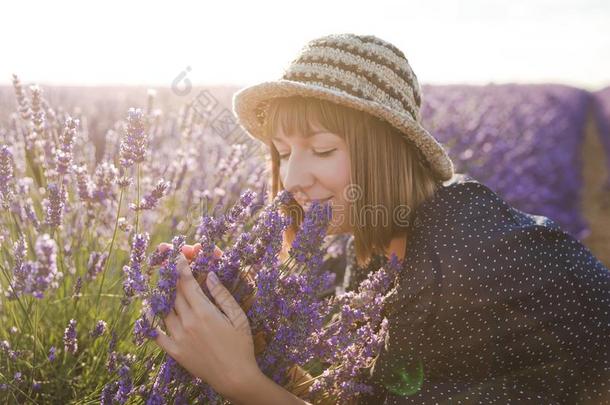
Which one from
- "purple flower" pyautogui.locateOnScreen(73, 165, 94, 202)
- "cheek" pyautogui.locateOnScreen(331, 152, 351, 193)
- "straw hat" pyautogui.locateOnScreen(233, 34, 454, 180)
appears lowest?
"cheek" pyautogui.locateOnScreen(331, 152, 351, 193)

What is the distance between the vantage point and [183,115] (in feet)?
10.2

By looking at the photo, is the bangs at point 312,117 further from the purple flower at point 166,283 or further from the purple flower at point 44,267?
the purple flower at point 44,267

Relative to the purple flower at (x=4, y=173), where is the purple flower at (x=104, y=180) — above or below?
below

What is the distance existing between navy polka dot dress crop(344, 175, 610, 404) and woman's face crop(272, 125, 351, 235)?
282 millimetres

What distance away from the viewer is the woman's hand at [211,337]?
1.41m

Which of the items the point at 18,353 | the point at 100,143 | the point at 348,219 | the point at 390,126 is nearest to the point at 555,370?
the point at 348,219

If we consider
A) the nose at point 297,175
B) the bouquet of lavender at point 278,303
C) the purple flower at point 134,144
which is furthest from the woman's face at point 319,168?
the purple flower at point 134,144

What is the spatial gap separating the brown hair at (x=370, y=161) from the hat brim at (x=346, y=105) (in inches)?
1.7

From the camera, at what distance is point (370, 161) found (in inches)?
77.0

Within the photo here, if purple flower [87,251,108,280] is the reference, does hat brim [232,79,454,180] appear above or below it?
above

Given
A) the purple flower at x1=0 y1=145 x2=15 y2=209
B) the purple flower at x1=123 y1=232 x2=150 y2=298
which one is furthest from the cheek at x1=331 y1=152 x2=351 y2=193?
the purple flower at x1=0 y1=145 x2=15 y2=209

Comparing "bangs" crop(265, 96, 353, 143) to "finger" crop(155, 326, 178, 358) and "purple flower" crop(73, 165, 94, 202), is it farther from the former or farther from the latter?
"finger" crop(155, 326, 178, 358)

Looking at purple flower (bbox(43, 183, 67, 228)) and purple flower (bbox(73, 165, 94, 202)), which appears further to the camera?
purple flower (bbox(73, 165, 94, 202))

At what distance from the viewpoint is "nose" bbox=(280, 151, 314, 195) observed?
6.17ft
